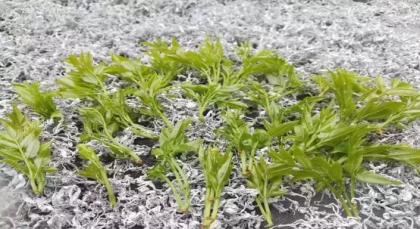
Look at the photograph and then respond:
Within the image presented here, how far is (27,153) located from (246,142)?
42 cm

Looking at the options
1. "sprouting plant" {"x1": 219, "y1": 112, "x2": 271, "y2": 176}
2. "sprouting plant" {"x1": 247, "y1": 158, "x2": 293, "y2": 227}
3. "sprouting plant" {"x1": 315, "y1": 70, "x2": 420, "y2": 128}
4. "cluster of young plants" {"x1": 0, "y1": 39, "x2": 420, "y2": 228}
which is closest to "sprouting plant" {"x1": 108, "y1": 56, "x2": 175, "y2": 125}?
"cluster of young plants" {"x1": 0, "y1": 39, "x2": 420, "y2": 228}

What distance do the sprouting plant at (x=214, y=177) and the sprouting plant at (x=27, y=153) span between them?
0.28 metres

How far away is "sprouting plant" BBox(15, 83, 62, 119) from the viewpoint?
110 centimetres

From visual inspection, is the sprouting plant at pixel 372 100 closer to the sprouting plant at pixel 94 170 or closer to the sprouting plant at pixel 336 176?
the sprouting plant at pixel 336 176

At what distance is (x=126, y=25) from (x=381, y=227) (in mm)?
1063

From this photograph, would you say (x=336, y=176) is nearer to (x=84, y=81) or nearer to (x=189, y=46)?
(x=84, y=81)

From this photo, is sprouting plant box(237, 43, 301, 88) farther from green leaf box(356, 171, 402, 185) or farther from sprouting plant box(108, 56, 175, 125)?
green leaf box(356, 171, 402, 185)

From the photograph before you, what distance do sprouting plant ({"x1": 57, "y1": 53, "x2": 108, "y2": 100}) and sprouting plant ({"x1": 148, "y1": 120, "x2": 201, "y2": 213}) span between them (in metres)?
0.24

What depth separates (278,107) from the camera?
111cm

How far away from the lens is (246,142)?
0.98 m

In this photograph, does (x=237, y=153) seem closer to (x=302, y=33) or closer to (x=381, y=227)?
(x=381, y=227)

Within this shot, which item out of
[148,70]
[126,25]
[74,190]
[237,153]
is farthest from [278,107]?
[126,25]

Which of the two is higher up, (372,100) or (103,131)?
(372,100)

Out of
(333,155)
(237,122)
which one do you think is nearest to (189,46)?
(237,122)
